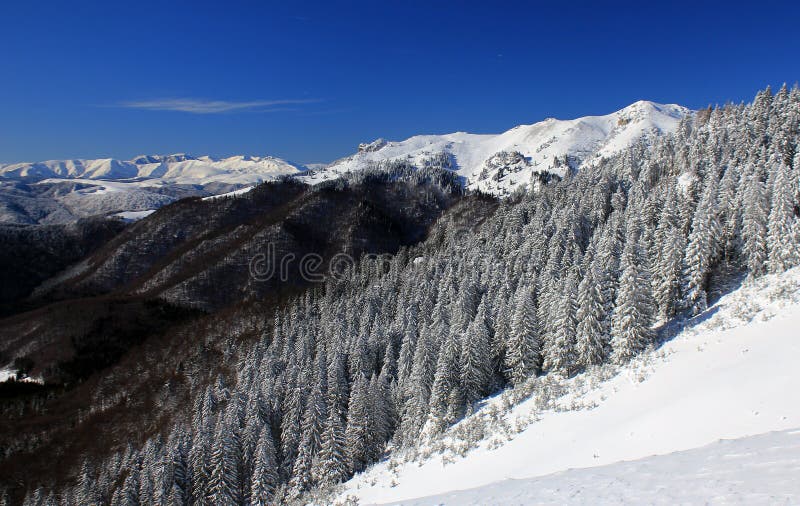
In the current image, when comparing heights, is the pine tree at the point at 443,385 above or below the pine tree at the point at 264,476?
above

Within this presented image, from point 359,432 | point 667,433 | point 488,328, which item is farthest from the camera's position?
point 488,328

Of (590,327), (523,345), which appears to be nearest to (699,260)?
(590,327)

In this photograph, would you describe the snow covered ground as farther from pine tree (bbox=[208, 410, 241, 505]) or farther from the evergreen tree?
pine tree (bbox=[208, 410, 241, 505])

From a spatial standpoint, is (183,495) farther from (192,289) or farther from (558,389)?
(192,289)

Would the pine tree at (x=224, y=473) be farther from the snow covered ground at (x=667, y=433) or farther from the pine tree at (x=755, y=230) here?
the pine tree at (x=755, y=230)

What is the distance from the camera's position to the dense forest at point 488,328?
41156 millimetres

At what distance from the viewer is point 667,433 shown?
2119 cm

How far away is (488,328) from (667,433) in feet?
109

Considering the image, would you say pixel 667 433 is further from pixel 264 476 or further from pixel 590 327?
pixel 264 476

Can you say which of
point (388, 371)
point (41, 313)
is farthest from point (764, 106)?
point (41, 313)

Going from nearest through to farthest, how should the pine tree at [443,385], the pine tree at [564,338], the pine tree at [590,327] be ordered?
the pine tree at [590,327], the pine tree at [564,338], the pine tree at [443,385]

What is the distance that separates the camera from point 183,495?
55.3 metres

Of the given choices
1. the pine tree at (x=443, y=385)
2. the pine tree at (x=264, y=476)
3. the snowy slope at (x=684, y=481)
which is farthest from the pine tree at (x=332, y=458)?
the snowy slope at (x=684, y=481)

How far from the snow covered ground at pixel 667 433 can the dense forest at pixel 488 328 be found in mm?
4376
